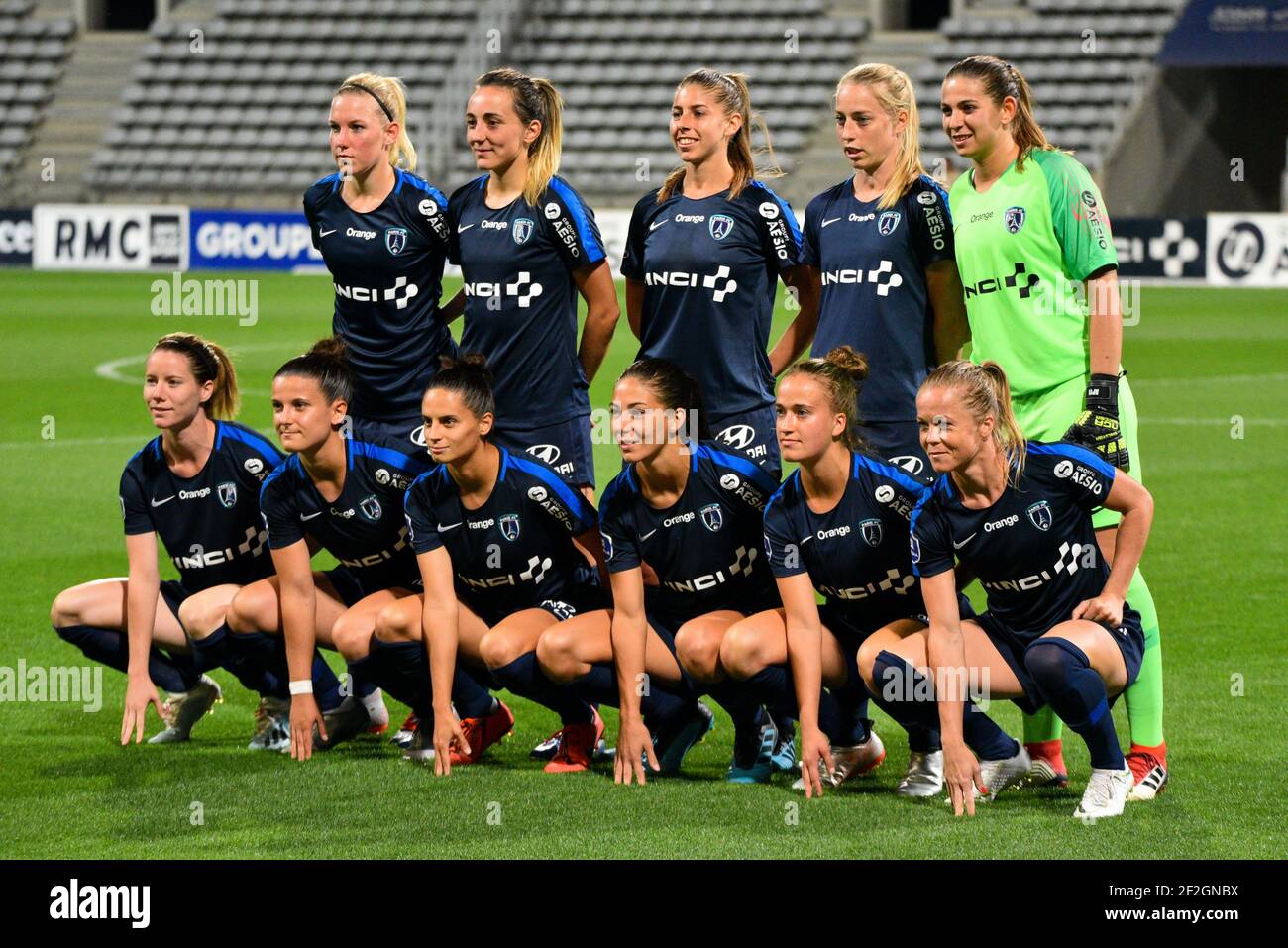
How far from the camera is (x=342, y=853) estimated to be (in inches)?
178

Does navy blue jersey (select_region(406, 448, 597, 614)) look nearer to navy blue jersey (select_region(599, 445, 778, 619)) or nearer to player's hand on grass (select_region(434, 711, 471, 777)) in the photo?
navy blue jersey (select_region(599, 445, 778, 619))

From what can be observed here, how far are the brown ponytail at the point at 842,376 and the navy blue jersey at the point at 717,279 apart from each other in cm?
46

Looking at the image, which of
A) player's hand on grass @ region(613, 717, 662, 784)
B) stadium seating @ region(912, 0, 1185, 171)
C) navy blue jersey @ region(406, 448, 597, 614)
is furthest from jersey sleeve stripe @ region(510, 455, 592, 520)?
stadium seating @ region(912, 0, 1185, 171)

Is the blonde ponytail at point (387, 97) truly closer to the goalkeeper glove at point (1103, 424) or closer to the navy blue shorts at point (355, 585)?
the navy blue shorts at point (355, 585)

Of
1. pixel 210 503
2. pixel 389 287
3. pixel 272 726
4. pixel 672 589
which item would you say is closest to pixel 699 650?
pixel 672 589

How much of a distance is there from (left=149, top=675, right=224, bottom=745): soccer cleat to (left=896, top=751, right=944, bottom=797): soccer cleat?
7.69ft

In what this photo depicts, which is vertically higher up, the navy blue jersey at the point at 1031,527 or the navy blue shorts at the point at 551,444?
the navy blue shorts at the point at 551,444

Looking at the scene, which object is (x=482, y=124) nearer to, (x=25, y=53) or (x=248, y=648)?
(x=248, y=648)

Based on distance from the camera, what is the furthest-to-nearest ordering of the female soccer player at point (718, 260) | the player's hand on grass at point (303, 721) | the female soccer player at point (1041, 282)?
1. the female soccer player at point (718, 260)
2. the player's hand on grass at point (303, 721)
3. the female soccer player at point (1041, 282)

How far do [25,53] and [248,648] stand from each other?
104ft

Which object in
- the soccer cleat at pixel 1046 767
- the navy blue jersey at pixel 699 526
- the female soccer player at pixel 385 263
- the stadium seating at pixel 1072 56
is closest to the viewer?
the soccer cleat at pixel 1046 767

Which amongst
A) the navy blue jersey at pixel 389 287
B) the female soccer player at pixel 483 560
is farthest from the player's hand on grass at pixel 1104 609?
the navy blue jersey at pixel 389 287

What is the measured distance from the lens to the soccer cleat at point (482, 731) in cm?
554

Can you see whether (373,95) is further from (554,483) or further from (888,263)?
(888,263)
